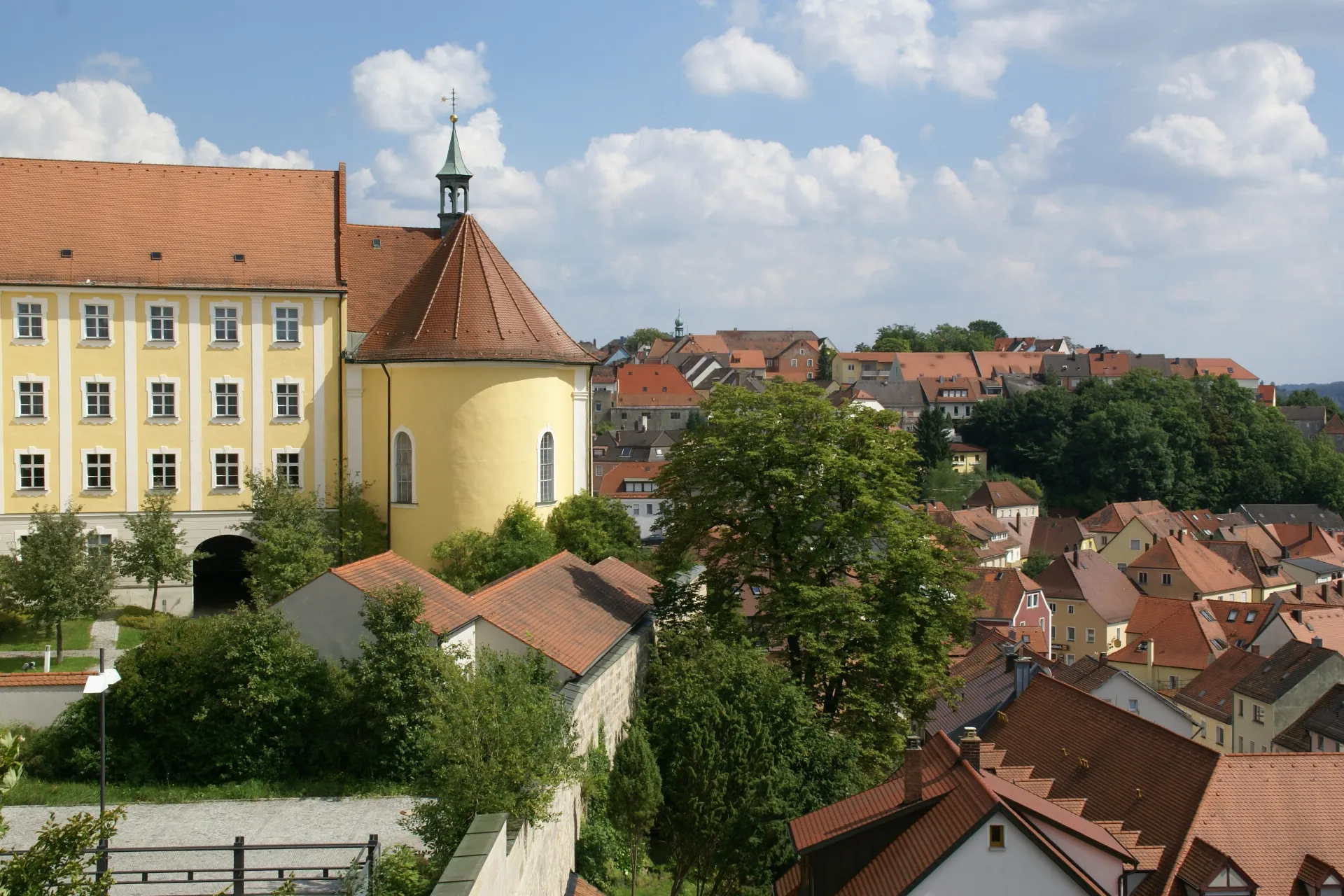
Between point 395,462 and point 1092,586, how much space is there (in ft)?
192

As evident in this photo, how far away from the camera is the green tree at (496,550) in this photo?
31375 mm

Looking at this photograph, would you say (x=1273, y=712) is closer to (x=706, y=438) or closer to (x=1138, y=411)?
(x=706, y=438)

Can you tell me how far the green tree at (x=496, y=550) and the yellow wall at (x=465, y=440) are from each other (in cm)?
36

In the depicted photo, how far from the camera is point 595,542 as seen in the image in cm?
3331

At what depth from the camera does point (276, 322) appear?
3456 cm

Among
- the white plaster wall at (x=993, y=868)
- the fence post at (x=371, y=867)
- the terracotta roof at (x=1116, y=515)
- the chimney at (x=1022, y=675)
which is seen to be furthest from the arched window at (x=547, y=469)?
the terracotta roof at (x=1116, y=515)

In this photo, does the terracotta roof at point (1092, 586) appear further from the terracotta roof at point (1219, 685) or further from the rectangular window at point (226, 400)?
the rectangular window at point (226, 400)

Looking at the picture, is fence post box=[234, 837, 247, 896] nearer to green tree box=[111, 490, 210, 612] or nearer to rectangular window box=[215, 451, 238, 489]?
green tree box=[111, 490, 210, 612]

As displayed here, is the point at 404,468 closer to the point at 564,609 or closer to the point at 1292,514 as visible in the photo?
the point at 564,609

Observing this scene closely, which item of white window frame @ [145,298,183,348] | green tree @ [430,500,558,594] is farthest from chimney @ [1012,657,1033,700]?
white window frame @ [145,298,183,348]

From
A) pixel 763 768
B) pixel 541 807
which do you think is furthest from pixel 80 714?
pixel 763 768

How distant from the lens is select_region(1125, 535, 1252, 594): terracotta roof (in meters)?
89.2

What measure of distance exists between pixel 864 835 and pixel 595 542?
14037 mm

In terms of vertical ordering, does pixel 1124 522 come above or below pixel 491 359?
below
